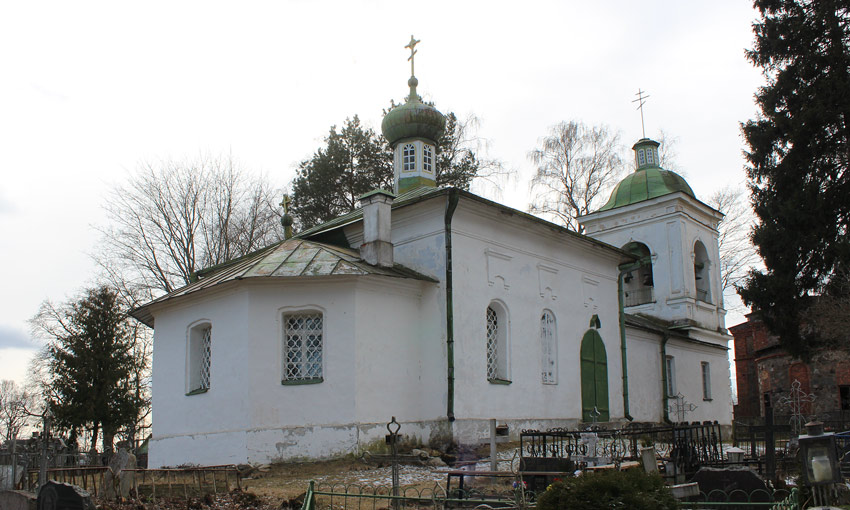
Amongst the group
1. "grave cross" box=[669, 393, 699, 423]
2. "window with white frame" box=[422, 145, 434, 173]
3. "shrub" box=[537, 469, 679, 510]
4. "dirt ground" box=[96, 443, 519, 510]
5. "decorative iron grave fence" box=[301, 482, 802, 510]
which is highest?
"window with white frame" box=[422, 145, 434, 173]

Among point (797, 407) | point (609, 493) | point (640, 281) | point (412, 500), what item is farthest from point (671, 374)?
point (609, 493)

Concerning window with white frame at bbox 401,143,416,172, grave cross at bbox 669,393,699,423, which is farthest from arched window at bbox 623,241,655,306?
window with white frame at bbox 401,143,416,172

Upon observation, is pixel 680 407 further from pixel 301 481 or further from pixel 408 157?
pixel 301 481

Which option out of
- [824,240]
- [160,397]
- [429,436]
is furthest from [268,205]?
[824,240]

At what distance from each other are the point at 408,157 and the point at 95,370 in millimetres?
13683

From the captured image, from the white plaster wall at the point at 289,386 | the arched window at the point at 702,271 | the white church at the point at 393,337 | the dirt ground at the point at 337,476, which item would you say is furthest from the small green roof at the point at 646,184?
the dirt ground at the point at 337,476

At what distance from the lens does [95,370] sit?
25266mm

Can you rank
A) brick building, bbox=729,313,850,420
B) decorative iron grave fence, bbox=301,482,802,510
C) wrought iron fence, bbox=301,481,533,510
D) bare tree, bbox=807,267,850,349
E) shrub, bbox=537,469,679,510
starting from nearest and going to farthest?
shrub, bbox=537,469,679,510 < decorative iron grave fence, bbox=301,482,802,510 < wrought iron fence, bbox=301,481,533,510 < bare tree, bbox=807,267,850,349 < brick building, bbox=729,313,850,420

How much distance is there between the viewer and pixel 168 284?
26000 mm

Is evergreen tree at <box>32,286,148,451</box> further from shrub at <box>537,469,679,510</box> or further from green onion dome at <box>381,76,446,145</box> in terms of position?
shrub at <box>537,469,679,510</box>

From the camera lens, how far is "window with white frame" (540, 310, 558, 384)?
15.9m

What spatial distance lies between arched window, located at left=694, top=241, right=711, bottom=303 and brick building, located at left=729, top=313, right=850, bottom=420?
179 cm

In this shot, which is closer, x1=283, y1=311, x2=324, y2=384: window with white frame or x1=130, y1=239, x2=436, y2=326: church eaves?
x1=130, y1=239, x2=436, y2=326: church eaves

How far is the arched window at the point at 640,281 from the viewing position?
2306 centimetres
